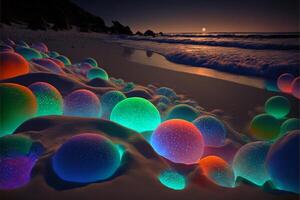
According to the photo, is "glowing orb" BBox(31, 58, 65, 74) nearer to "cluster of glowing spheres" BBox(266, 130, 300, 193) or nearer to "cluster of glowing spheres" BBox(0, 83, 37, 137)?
"cluster of glowing spheres" BBox(0, 83, 37, 137)

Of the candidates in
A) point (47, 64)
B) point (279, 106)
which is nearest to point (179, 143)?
point (279, 106)

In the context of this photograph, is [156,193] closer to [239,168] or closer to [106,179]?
[106,179]

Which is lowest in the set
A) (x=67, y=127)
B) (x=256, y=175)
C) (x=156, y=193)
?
(x=256, y=175)

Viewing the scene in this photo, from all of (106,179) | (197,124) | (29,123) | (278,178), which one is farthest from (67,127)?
(278,178)

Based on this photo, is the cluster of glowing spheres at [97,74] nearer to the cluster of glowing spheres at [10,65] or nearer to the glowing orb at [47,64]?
the glowing orb at [47,64]

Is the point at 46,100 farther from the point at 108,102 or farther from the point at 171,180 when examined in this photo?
the point at 171,180

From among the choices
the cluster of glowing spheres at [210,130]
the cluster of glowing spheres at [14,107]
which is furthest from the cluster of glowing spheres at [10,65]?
the cluster of glowing spheres at [210,130]
